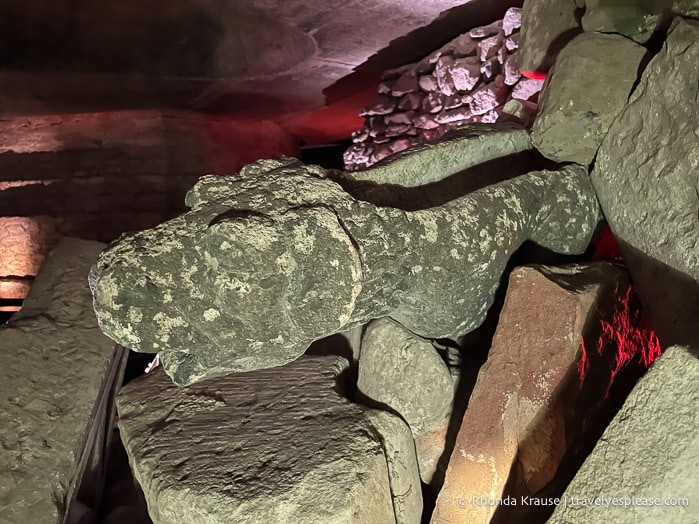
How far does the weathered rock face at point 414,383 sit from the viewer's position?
1683mm

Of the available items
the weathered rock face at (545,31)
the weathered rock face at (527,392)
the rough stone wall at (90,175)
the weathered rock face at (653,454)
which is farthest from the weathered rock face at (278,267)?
the rough stone wall at (90,175)

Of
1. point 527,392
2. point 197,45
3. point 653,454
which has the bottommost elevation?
point 527,392

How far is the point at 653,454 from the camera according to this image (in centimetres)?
101

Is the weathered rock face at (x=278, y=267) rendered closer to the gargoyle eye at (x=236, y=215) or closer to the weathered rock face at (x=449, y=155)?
the gargoyle eye at (x=236, y=215)

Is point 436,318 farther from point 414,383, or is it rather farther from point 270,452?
point 270,452

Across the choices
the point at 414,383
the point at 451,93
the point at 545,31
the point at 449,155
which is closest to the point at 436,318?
the point at 414,383

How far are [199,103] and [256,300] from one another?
3.00m

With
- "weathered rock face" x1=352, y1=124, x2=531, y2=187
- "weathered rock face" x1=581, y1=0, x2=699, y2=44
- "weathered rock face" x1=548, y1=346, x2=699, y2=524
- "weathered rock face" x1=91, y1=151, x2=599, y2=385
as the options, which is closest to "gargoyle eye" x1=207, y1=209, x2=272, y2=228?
"weathered rock face" x1=91, y1=151, x2=599, y2=385

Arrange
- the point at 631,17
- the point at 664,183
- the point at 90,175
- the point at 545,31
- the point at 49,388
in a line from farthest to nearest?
the point at 90,175 < the point at 49,388 < the point at 545,31 < the point at 631,17 < the point at 664,183

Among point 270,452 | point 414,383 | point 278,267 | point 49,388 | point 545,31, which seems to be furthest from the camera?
point 49,388

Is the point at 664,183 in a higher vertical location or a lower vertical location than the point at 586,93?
lower

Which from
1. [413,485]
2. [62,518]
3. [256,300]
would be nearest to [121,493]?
[62,518]

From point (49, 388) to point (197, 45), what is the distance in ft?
7.04

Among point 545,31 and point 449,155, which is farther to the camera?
point 545,31
